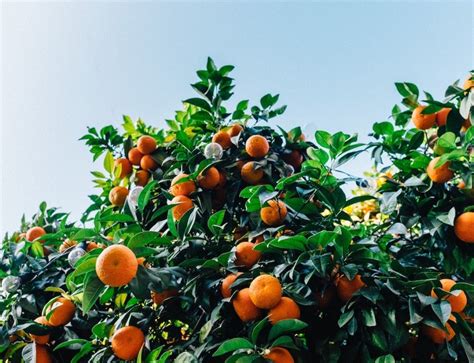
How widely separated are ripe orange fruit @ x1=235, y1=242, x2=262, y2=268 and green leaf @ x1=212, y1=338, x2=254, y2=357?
0.33 m

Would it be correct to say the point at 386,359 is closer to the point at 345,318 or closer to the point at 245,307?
the point at 345,318

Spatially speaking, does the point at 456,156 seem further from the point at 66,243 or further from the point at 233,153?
the point at 66,243

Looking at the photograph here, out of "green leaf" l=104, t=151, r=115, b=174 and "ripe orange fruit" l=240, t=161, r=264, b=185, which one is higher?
→ "green leaf" l=104, t=151, r=115, b=174

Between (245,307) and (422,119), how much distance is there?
1000 mm

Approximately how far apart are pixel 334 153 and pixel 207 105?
74 centimetres

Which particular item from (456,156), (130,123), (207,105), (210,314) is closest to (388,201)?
(456,156)

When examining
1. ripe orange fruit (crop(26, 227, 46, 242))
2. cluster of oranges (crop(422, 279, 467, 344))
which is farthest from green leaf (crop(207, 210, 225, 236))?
ripe orange fruit (crop(26, 227, 46, 242))

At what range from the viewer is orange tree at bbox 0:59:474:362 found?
3.97 ft

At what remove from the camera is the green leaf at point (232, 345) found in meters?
1.11

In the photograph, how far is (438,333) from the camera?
Result: 3.98 feet

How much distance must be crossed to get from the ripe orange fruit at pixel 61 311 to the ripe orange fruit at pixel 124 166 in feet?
2.20

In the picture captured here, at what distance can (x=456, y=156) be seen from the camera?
4.53ft

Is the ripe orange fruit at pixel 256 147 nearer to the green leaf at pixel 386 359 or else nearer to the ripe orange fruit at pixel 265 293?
the ripe orange fruit at pixel 265 293

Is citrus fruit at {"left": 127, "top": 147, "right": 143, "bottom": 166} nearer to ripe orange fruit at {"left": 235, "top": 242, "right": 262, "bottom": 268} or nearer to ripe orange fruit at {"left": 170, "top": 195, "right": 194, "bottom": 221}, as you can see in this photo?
ripe orange fruit at {"left": 170, "top": 195, "right": 194, "bottom": 221}
